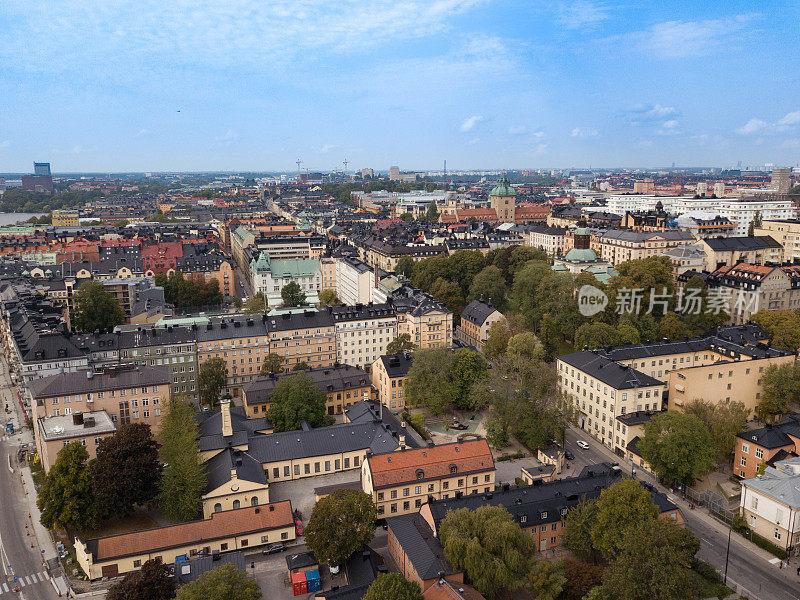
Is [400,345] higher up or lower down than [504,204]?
lower down

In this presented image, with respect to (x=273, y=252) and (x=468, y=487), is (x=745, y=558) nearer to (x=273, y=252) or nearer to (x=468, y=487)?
(x=468, y=487)

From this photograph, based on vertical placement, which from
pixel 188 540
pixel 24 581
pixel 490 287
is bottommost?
pixel 24 581

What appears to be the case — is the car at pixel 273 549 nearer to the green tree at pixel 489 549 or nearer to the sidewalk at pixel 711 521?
the green tree at pixel 489 549

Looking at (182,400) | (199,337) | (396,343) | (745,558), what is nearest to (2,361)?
(199,337)

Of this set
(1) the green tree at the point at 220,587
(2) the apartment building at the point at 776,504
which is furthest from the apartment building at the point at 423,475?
(2) the apartment building at the point at 776,504

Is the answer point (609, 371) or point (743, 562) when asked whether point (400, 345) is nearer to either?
point (609, 371)

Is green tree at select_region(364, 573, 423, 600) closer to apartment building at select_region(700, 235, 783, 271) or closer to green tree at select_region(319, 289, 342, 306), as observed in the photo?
green tree at select_region(319, 289, 342, 306)

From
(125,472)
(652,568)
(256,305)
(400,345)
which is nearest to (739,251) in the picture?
(400,345)

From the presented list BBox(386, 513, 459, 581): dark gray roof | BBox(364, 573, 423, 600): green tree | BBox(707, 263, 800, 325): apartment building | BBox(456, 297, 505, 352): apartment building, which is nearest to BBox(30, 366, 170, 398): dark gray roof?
BBox(386, 513, 459, 581): dark gray roof
